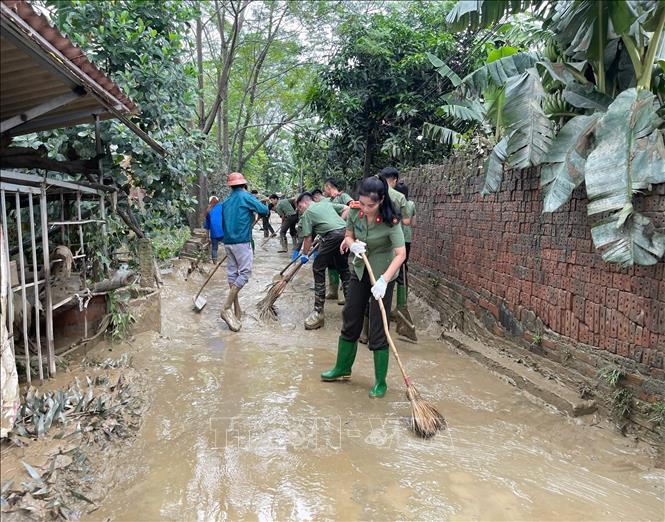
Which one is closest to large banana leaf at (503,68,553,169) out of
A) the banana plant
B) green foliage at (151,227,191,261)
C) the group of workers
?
the banana plant

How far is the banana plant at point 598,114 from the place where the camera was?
3.33m

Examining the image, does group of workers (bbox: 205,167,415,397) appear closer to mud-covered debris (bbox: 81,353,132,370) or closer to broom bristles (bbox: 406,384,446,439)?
broom bristles (bbox: 406,384,446,439)

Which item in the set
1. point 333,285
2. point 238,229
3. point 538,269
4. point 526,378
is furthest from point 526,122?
point 333,285

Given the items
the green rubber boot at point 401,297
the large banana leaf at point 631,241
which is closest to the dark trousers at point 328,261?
the green rubber boot at point 401,297

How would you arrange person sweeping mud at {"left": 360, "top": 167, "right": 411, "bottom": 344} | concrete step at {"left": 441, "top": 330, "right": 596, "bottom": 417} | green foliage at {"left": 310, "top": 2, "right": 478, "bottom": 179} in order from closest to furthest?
concrete step at {"left": 441, "top": 330, "right": 596, "bottom": 417} < person sweeping mud at {"left": 360, "top": 167, "right": 411, "bottom": 344} < green foliage at {"left": 310, "top": 2, "right": 478, "bottom": 179}

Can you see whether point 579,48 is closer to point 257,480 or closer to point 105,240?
point 257,480

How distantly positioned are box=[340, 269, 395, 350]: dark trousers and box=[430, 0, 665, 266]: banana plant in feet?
5.18

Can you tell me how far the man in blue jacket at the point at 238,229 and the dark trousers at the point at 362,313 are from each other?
2352 mm

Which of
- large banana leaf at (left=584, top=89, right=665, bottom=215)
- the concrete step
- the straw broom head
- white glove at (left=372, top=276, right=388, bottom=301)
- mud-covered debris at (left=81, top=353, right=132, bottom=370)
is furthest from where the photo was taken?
the straw broom head

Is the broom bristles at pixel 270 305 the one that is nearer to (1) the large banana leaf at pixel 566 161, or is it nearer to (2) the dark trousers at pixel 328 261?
(2) the dark trousers at pixel 328 261

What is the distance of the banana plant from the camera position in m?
3.33

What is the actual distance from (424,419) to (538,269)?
199 centimetres

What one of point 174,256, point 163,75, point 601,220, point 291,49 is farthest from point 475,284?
point 291,49

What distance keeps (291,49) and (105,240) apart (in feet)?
40.5
